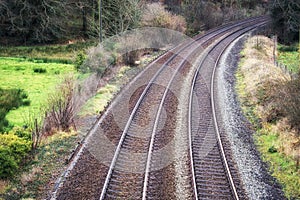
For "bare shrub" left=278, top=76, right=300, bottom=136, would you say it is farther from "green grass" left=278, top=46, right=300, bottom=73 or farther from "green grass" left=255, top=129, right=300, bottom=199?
"green grass" left=278, top=46, right=300, bottom=73

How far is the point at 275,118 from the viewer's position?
16359 millimetres

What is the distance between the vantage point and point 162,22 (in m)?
39.2

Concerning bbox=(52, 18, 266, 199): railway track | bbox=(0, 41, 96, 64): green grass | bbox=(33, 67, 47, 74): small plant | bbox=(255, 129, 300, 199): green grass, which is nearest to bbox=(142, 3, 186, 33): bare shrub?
bbox=(0, 41, 96, 64): green grass

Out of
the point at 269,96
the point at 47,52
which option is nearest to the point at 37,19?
the point at 47,52

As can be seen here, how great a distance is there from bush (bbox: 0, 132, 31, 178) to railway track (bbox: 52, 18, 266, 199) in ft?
5.92

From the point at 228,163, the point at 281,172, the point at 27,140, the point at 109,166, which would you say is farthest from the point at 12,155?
the point at 281,172

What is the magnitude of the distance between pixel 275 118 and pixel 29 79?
58.4ft

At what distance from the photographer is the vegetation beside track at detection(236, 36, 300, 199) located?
12.3m

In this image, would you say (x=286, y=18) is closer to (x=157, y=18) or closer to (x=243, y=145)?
(x=157, y=18)

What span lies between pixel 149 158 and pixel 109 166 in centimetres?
133

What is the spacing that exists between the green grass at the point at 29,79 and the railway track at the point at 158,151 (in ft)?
16.9

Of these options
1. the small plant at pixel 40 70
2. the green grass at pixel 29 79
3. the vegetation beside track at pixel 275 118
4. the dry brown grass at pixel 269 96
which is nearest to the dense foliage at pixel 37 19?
the green grass at pixel 29 79

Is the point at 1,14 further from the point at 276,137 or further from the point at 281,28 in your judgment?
the point at 276,137

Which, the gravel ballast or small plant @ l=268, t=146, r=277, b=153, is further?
small plant @ l=268, t=146, r=277, b=153
